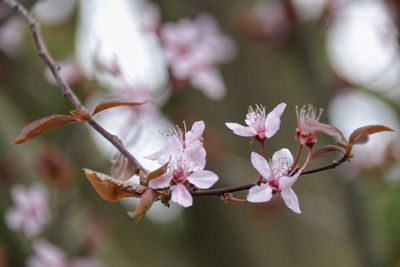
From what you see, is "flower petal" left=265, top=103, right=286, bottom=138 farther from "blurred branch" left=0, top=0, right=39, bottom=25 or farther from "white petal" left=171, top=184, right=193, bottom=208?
"blurred branch" left=0, top=0, right=39, bottom=25

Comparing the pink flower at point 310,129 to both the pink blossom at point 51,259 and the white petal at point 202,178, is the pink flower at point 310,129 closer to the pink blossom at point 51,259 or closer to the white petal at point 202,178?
the white petal at point 202,178

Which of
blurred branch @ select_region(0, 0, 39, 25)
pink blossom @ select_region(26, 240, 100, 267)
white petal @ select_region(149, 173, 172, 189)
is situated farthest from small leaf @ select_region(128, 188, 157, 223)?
pink blossom @ select_region(26, 240, 100, 267)

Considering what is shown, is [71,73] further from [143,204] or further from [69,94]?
[143,204]

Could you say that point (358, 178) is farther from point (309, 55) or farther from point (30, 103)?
point (30, 103)

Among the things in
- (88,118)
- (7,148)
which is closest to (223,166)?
(7,148)

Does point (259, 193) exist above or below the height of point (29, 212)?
above

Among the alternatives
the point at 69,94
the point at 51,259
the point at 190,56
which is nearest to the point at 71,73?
the point at 190,56

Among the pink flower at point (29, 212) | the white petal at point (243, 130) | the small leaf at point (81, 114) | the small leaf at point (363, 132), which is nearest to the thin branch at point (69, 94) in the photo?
the small leaf at point (81, 114)
